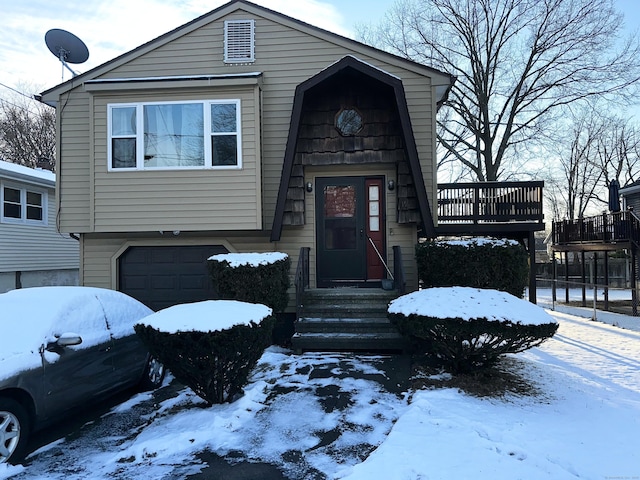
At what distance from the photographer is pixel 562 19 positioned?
21.7 meters

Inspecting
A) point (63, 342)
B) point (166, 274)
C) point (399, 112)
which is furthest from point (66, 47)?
point (63, 342)

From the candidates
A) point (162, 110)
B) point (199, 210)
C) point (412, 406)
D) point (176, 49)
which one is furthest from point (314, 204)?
point (412, 406)

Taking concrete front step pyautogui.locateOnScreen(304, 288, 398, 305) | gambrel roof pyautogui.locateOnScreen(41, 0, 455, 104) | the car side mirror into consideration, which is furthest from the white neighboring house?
the car side mirror

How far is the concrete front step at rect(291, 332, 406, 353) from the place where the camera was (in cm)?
663

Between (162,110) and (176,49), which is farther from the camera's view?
(176,49)

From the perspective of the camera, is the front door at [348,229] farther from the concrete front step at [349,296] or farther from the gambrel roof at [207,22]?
the gambrel roof at [207,22]

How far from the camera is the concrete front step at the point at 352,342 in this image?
6633 millimetres

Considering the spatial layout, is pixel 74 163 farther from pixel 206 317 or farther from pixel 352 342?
pixel 352 342

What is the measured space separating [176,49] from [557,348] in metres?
10.0

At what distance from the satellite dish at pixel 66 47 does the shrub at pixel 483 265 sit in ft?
31.3

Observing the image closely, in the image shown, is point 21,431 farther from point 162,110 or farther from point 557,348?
point 557,348

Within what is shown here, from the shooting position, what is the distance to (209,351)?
13.2 ft

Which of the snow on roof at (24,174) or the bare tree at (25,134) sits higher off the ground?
the bare tree at (25,134)

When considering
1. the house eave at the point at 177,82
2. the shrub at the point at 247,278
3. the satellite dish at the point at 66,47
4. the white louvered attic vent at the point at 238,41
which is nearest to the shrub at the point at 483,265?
the shrub at the point at 247,278
